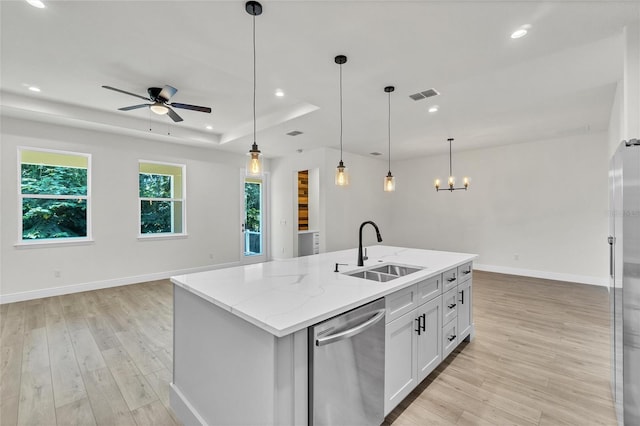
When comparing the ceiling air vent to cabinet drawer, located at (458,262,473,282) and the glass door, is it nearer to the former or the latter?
cabinet drawer, located at (458,262,473,282)

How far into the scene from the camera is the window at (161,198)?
561 centimetres

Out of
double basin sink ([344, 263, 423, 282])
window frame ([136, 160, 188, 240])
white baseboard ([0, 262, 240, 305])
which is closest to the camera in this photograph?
double basin sink ([344, 263, 423, 282])

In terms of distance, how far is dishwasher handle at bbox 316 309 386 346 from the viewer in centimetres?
132

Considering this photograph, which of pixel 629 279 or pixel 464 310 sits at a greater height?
pixel 629 279

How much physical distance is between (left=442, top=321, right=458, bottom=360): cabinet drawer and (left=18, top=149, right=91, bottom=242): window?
224 inches

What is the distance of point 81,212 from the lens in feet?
16.1

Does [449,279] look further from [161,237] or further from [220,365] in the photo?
A: [161,237]

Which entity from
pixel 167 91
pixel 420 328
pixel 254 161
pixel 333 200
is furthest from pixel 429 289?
pixel 333 200

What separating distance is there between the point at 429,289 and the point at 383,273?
397mm

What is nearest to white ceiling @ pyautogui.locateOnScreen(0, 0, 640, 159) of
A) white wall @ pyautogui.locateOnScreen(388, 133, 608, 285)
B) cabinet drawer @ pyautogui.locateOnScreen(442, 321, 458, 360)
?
white wall @ pyautogui.locateOnScreen(388, 133, 608, 285)

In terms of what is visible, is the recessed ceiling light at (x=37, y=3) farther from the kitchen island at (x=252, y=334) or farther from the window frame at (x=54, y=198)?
the window frame at (x=54, y=198)

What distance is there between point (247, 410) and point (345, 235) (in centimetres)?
531

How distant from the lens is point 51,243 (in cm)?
455

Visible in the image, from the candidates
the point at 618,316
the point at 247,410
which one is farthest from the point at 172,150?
the point at 618,316
